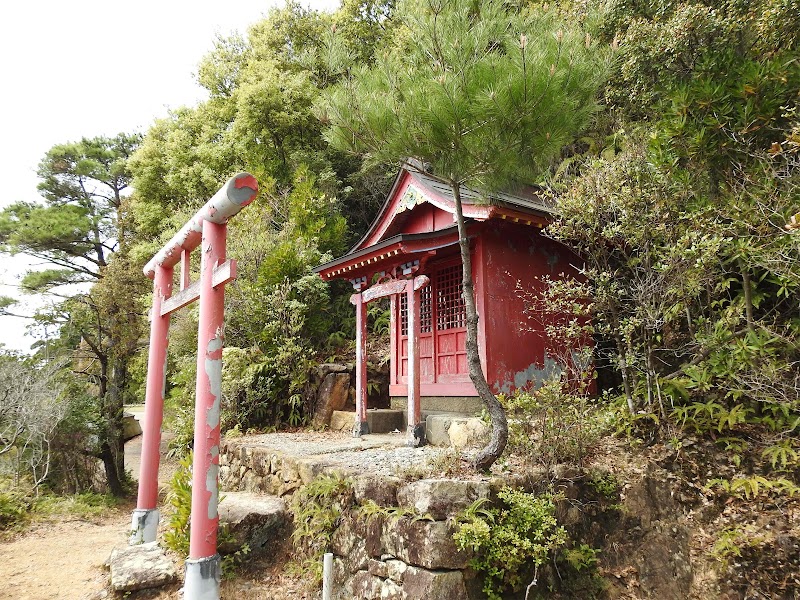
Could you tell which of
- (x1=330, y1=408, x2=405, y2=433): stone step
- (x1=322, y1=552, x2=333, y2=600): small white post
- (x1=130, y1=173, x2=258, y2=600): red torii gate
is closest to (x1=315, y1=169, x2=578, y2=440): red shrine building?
(x1=330, y1=408, x2=405, y2=433): stone step

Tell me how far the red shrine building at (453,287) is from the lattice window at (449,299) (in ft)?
0.06

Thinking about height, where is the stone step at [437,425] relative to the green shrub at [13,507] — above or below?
above

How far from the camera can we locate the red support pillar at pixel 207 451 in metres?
4.78

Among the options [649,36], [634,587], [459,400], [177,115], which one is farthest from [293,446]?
[177,115]

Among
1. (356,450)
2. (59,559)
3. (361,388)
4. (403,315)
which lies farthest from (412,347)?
(59,559)

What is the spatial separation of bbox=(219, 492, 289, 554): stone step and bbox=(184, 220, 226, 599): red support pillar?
2.11 ft

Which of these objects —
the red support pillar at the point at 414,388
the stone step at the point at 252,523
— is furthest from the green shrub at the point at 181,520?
the red support pillar at the point at 414,388

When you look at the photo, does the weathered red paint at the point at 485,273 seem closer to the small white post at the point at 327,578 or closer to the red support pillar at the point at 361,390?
the red support pillar at the point at 361,390

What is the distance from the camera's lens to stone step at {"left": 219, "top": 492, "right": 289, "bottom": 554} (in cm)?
570

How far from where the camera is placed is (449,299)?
9141 millimetres

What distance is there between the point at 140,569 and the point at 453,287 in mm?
5986

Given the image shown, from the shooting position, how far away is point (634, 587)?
492 cm

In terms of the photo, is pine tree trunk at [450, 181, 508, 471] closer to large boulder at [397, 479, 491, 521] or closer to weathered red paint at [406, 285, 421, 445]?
large boulder at [397, 479, 491, 521]

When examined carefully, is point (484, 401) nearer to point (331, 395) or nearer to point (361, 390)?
point (361, 390)
